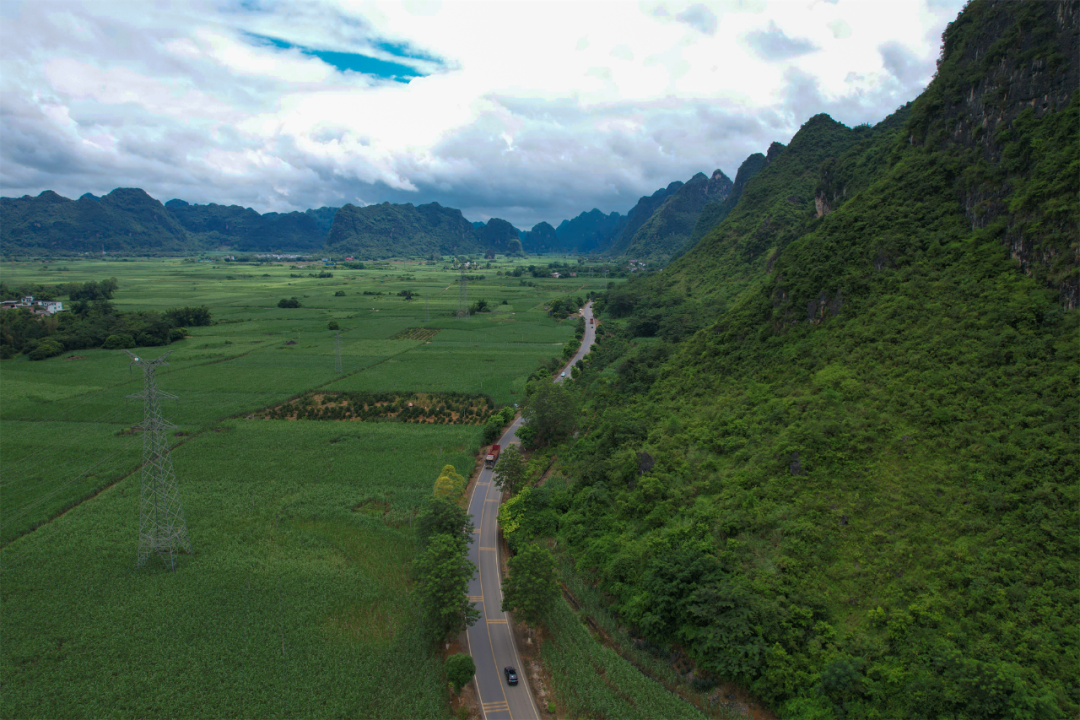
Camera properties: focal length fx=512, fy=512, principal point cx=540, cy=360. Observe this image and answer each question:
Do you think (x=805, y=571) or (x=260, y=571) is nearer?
(x=805, y=571)

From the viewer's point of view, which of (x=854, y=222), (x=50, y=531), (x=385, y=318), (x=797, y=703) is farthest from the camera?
(x=385, y=318)

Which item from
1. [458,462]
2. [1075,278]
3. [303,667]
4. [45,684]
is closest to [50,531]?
[45,684]

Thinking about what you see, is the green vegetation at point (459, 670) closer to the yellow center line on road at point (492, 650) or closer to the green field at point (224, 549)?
the green field at point (224, 549)

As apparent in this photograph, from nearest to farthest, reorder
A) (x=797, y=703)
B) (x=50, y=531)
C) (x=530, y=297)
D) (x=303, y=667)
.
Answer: (x=797, y=703) < (x=303, y=667) < (x=50, y=531) < (x=530, y=297)

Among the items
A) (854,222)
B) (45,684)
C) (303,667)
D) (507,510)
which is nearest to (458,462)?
(507,510)

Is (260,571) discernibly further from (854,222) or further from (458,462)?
(854,222)

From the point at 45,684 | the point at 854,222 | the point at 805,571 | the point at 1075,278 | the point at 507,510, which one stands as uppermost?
the point at 854,222

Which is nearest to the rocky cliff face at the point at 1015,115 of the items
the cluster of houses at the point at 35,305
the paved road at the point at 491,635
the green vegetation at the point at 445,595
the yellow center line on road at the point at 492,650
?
the paved road at the point at 491,635

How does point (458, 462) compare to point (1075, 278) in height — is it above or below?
below
